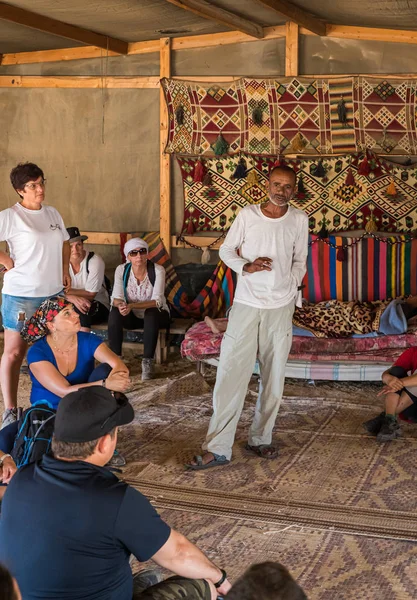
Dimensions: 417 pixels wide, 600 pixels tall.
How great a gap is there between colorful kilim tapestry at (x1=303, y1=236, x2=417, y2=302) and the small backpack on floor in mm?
3516

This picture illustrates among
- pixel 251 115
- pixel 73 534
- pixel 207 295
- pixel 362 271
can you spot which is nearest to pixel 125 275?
pixel 207 295

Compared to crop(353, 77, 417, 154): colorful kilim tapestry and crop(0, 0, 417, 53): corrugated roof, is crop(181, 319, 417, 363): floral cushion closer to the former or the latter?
crop(353, 77, 417, 154): colorful kilim tapestry

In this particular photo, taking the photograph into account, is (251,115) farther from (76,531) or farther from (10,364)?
(76,531)

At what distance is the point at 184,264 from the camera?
23.7 ft

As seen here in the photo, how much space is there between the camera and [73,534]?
6.53 feet

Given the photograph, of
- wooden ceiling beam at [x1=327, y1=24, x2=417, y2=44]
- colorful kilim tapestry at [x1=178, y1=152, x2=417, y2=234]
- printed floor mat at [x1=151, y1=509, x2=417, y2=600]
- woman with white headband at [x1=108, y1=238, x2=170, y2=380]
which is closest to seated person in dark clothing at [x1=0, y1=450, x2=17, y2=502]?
printed floor mat at [x1=151, y1=509, x2=417, y2=600]

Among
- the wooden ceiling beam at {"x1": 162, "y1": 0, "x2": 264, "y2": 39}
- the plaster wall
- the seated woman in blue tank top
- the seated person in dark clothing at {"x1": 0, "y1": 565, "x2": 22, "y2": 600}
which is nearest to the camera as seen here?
the seated person in dark clothing at {"x1": 0, "y1": 565, "x2": 22, "y2": 600}

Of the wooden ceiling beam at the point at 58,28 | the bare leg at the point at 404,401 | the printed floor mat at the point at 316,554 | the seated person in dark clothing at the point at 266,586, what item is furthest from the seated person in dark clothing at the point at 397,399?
the wooden ceiling beam at the point at 58,28

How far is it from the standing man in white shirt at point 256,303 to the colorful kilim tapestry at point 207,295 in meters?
2.48

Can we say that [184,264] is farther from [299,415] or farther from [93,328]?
[299,415]

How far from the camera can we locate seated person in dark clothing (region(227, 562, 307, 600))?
4.58ft

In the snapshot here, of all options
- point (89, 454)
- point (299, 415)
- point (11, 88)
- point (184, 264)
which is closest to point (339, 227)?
point (184, 264)

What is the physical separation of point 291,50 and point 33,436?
431 cm

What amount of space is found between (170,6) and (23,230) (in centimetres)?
219
